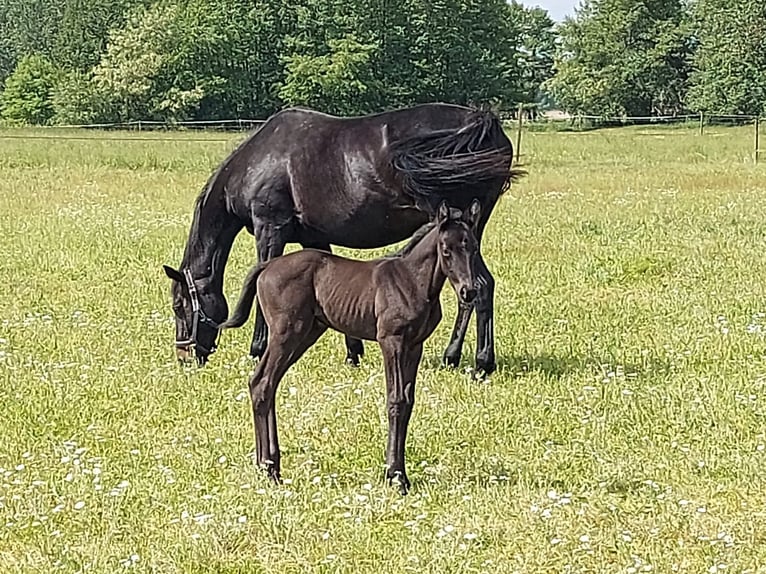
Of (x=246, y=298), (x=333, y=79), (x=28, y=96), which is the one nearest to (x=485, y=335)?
(x=246, y=298)

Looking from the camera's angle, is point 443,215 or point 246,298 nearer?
point 443,215

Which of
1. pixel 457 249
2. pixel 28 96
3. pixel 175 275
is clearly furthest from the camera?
pixel 28 96

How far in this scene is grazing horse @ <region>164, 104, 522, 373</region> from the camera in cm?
716

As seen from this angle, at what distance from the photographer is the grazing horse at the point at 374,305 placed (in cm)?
475

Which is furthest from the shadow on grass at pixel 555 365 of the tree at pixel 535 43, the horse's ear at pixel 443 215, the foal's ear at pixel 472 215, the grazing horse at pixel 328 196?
the tree at pixel 535 43

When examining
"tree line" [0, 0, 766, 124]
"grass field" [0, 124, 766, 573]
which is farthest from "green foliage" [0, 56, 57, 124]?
"grass field" [0, 124, 766, 573]

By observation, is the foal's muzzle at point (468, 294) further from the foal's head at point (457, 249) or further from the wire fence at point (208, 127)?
the wire fence at point (208, 127)

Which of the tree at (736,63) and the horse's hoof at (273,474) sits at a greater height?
the tree at (736,63)

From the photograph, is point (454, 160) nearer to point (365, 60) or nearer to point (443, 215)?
point (443, 215)

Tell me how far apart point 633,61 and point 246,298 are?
2301 inches

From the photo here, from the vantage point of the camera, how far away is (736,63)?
177 feet

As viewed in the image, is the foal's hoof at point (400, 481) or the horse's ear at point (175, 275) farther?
the horse's ear at point (175, 275)

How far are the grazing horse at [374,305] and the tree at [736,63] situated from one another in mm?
51618

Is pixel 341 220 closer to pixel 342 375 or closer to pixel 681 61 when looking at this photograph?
pixel 342 375
